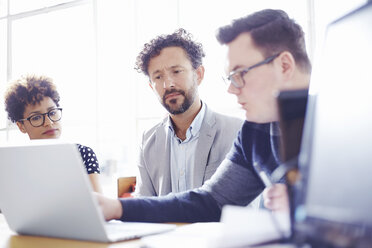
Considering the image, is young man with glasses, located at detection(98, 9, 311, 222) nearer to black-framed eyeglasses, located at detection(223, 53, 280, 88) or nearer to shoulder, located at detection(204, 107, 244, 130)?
black-framed eyeglasses, located at detection(223, 53, 280, 88)

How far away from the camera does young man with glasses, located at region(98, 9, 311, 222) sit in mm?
1092

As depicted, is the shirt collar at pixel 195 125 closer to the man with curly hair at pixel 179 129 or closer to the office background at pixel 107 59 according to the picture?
the man with curly hair at pixel 179 129

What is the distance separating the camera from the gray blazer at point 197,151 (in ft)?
6.59

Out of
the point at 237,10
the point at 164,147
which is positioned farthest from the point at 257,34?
the point at 237,10

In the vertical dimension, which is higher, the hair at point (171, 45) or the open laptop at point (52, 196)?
the hair at point (171, 45)

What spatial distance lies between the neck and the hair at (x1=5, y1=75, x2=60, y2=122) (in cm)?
67

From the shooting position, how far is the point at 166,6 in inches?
186

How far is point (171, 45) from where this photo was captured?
238cm

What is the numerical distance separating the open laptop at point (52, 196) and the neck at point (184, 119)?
4.40 feet

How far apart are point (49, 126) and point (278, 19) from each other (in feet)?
4.44

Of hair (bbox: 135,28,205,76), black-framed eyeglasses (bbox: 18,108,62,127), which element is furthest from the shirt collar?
black-framed eyeglasses (bbox: 18,108,62,127)

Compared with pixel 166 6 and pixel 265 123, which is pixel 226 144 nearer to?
pixel 265 123

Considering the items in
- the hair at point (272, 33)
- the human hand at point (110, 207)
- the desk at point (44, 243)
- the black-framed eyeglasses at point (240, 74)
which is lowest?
the desk at point (44, 243)

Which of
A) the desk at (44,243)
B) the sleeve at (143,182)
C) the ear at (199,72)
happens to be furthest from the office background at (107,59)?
the desk at (44,243)
